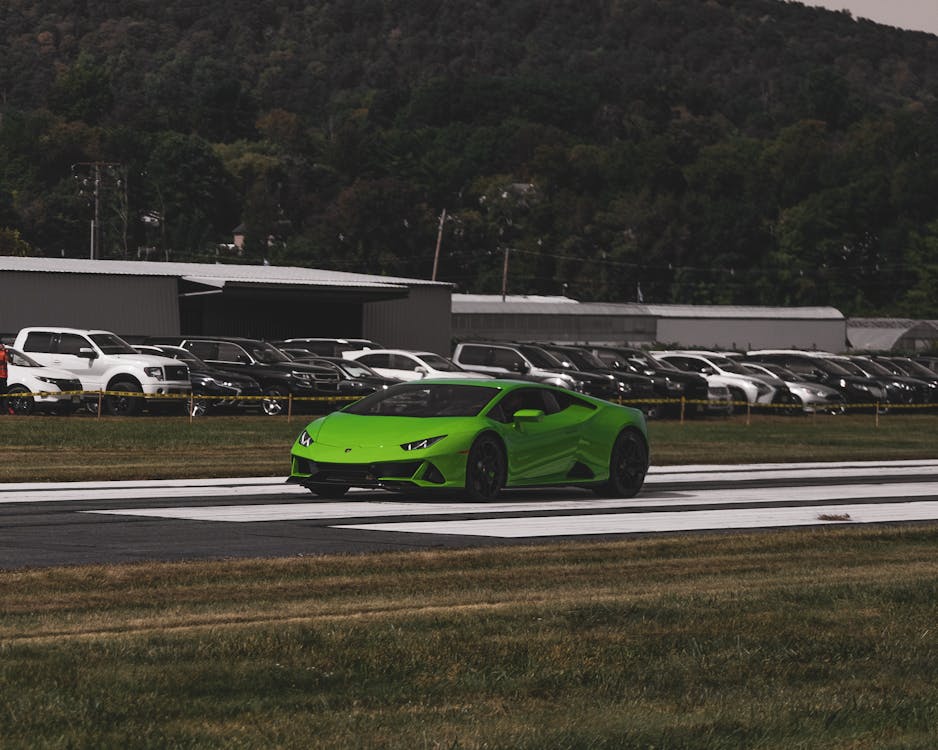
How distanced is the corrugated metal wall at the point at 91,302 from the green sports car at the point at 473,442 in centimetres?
3840

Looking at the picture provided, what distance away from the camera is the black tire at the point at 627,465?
19812 millimetres

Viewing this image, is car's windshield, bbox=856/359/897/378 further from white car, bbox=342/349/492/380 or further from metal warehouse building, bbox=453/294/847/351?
metal warehouse building, bbox=453/294/847/351

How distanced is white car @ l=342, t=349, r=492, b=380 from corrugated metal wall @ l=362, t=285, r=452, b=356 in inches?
836

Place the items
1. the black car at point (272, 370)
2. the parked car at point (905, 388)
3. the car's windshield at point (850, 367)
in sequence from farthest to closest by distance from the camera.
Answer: the car's windshield at point (850, 367), the parked car at point (905, 388), the black car at point (272, 370)

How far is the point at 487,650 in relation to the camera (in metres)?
8.51

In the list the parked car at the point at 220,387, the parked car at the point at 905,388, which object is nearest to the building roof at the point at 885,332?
the parked car at the point at 905,388

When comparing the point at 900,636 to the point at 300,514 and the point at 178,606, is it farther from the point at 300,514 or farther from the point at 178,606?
the point at 300,514

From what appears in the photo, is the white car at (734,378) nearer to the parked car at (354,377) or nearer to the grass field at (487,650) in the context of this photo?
the parked car at (354,377)

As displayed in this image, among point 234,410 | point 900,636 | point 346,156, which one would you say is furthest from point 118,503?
point 346,156

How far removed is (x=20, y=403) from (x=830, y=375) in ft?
81.8

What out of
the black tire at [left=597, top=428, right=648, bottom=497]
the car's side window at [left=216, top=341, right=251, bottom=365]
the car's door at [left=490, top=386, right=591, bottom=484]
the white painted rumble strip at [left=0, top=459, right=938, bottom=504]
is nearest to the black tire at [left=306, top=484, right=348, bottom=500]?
the white painted rumble strip at [left=0, top=459, right=938, bottom=504]

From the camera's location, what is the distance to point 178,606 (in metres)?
10.1

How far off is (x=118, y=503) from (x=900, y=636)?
10.2m

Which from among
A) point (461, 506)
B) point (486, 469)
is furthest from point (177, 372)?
point (461, 506)
